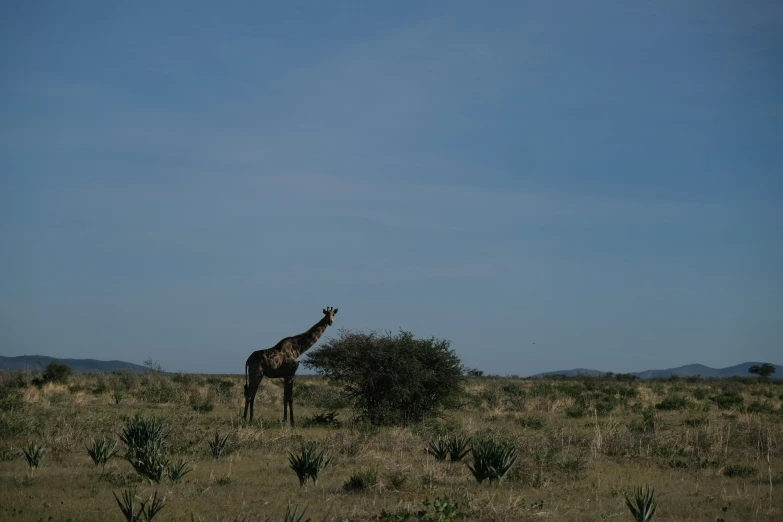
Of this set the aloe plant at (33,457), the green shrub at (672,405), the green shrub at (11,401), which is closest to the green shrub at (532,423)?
the green shrub at (672,405)

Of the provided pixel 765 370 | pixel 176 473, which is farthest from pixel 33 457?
pixel 765 370

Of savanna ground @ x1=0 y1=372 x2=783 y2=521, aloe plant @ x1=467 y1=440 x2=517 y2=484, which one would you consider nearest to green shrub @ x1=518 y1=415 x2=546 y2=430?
savanna ground @ x1=0 y1=372 x2=783 y2=521

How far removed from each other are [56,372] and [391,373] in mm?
23173

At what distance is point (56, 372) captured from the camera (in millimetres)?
37750

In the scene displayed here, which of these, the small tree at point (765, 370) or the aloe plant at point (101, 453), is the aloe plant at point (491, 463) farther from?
the small tree at point (765, 370)

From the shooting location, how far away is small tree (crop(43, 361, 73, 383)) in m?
36.8

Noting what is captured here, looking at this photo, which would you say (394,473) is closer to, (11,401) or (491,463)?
(491,463)

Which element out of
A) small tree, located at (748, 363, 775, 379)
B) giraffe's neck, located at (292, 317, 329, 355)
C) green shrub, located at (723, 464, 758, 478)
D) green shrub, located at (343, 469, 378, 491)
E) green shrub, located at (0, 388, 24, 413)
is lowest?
green shrub, located at (723, 464, 758, 478)

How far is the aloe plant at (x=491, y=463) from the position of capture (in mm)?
12094

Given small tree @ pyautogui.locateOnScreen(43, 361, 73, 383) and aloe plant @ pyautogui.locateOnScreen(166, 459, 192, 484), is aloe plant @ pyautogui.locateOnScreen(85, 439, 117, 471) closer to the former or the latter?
aloe plant @ pyautogui.locateOnScreen(166, 459, 192, 484)

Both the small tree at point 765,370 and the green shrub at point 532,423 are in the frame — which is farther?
the small tree at point 765,370

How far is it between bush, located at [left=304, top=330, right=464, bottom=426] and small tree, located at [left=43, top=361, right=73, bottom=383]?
64.6 feet

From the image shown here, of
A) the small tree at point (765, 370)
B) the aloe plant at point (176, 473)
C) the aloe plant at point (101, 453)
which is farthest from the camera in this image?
the small tree at point (765, 370)

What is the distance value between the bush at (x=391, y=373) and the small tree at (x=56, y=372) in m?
19.7
